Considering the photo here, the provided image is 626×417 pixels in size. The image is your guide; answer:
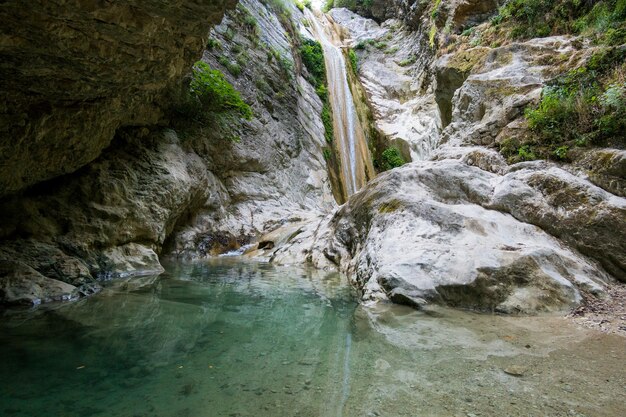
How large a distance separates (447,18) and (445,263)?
16.6 meters

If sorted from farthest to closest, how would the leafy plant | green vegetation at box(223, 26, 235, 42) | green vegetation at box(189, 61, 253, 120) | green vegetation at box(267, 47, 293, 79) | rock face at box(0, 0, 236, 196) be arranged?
green vegetation at box(267, 47, 293, 79) < green vegetation at box(223, 26, 235, 42) < the leafy plant < green vegetation at box(189, 61, 253, 120) < rock face at box(0, 0, 236, 196)

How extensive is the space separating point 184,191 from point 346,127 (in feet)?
41.8

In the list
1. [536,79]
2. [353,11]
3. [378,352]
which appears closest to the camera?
Answer: [378,352]

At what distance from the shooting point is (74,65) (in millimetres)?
3938

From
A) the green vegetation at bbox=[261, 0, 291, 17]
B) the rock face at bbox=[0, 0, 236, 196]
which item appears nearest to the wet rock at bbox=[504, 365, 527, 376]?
the rock face at bbox=[0, 0, 236, 196]

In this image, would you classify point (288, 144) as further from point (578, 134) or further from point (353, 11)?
point (353, 11)

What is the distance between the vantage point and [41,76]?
405cm

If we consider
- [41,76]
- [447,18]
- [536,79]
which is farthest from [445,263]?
[447,18]

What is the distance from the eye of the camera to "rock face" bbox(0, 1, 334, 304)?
594cm

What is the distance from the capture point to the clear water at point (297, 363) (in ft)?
7.10

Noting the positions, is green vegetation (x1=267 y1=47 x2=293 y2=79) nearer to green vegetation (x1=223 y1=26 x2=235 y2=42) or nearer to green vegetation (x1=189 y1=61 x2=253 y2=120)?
green vegetation (x1=223 y1=26 x2=235 y2=42)

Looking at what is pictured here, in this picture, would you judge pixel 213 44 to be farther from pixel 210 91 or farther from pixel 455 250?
pixel 455 250

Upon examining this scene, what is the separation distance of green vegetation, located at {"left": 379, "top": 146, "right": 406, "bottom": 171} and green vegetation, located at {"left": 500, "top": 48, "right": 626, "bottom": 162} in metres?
12.6

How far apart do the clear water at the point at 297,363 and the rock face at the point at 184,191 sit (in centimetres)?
215
